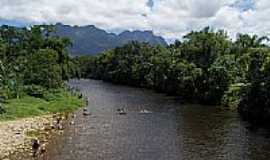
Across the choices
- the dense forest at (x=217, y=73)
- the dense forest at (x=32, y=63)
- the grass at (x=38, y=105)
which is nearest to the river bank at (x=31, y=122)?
the grass at (x=38, y=105)

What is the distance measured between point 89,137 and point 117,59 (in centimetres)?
11942

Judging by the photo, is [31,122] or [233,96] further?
[233,96]

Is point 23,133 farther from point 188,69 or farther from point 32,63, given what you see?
point 188,69

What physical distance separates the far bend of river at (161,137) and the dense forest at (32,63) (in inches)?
561

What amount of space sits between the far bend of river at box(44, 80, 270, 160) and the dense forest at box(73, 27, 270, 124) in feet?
16.3

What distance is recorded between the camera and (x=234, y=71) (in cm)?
8644

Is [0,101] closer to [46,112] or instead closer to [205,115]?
[46,112]

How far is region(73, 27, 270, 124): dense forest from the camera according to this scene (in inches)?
2758

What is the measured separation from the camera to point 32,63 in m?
92.0

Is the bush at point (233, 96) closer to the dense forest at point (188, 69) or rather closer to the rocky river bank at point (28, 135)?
the dense forest at point (188, 69)

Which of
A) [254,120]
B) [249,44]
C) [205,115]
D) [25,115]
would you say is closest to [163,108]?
[205,115]

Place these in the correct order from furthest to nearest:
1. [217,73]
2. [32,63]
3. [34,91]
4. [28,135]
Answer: [32,63] < [217,73] < [34,91] < [28,135]

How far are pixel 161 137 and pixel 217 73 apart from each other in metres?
37.0

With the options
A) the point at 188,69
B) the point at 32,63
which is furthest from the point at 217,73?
the point at 32,63
